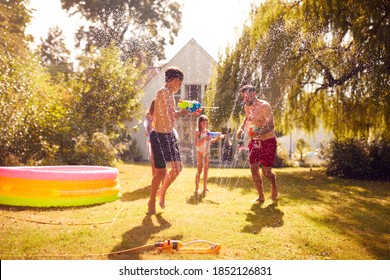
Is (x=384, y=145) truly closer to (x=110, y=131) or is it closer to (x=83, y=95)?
(x=110, y=131)

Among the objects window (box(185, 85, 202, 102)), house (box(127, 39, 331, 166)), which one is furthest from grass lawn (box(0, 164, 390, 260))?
window (box(185, 85, 202, 102))

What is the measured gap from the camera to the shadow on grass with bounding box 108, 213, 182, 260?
2709 millimetres

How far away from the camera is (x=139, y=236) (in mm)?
3189

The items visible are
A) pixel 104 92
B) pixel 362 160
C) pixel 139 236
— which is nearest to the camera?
pixel 139 236

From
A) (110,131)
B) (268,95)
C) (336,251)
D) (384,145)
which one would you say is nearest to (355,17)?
(268,95)

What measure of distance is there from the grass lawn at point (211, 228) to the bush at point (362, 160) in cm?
390

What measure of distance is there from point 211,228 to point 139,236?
78 cm

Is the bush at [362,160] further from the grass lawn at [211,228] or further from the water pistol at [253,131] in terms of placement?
the water pistol at [253,131]

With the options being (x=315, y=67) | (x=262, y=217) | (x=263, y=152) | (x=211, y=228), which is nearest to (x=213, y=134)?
(x=263, y=152)

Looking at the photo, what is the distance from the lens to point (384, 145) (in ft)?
29.7

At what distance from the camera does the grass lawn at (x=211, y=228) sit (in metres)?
2.79

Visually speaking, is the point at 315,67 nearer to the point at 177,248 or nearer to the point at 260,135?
the point at 260,135

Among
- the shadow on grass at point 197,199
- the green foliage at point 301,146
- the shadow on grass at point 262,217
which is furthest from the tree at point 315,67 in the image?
the green foliage at point 301,146

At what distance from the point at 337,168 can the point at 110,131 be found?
294 inches
